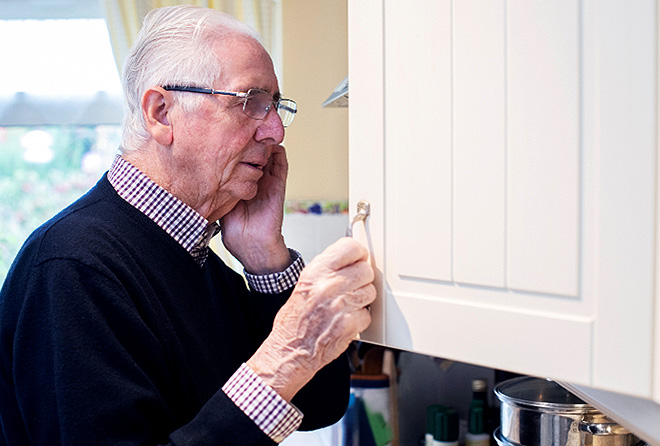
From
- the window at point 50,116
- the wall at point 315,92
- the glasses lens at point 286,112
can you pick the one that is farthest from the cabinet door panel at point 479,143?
the window at point 50,116

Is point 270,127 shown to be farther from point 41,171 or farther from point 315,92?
point 41,171

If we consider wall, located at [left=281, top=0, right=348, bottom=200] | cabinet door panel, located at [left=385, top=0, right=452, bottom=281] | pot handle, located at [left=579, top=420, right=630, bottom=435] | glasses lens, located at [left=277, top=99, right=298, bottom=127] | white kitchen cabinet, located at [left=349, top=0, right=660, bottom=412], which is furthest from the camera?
wall, located at [left=281, top=0, right=348, bottom=200]

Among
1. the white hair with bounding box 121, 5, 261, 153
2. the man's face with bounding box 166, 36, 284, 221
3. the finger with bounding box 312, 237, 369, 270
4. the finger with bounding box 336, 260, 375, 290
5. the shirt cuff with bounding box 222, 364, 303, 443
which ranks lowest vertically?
the shirt cuff with bounding box 222, 364, 303, 443

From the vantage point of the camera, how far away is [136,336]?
2.65ft

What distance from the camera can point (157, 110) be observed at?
0.98 metres

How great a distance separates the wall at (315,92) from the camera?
2096 mm

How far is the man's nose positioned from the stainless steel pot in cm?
A: 59

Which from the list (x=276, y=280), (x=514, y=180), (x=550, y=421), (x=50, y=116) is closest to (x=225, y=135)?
(x=276, y=280)

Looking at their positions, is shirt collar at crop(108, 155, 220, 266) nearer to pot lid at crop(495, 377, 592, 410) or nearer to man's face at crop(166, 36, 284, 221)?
man's face at crop(166, 36, 284, 221)

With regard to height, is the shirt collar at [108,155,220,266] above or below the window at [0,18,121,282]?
below

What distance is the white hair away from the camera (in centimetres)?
97

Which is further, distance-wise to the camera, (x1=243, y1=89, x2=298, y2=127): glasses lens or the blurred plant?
the blurred plant

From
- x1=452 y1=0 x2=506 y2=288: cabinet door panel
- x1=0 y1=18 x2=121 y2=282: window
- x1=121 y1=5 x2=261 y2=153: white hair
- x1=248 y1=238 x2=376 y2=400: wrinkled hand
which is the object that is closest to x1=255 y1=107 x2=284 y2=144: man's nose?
x1=121 y1=5 x2=261 y2=153: white hair

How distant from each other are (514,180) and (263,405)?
415 millimetres
